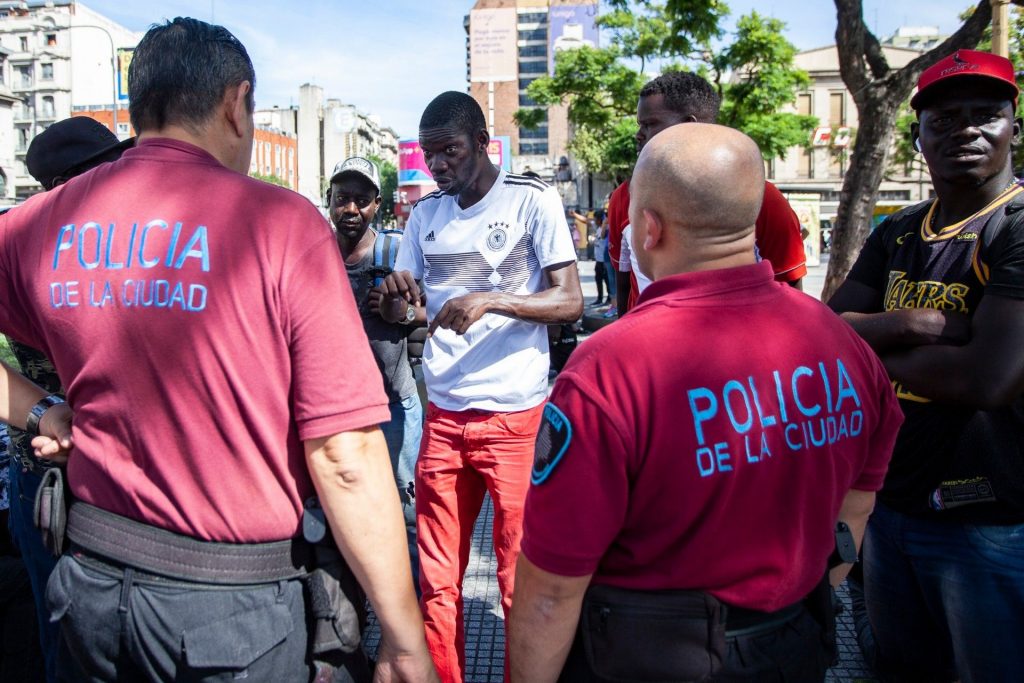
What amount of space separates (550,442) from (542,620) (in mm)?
343

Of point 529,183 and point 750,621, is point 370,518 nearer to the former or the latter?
point 750,621

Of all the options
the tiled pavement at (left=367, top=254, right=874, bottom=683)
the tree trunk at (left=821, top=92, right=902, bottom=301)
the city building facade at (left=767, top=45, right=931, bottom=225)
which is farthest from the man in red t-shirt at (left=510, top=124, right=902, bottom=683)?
the city building facade at (left=767, top=45, right=931, bottom=225)

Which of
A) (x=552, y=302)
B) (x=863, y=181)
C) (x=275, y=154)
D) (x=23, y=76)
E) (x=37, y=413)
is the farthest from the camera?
(x=275, y=154)

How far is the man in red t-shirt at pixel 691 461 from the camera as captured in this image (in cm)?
136

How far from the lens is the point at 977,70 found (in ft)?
6.74

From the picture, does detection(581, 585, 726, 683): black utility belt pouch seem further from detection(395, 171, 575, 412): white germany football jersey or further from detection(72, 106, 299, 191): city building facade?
detection(72, 106, 299, 191): city building facade

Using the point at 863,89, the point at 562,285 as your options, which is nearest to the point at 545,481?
the point at 562,285

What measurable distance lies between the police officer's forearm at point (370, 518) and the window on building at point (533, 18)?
405 ft

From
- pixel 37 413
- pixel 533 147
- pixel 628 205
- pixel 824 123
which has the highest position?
pixel 533 147

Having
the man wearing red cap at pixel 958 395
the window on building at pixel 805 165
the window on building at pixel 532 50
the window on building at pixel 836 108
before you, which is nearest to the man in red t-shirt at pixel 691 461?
the man wearing red cap at pixel 958 395

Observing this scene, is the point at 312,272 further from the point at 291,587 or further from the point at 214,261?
the point at 291,587

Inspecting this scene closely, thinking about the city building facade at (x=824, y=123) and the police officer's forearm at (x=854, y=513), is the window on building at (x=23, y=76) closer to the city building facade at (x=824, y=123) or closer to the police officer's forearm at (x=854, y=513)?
the city building facade at (x=824, y=123)

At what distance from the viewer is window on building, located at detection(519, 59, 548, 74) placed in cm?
12262

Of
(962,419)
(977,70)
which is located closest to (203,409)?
(962,419)
